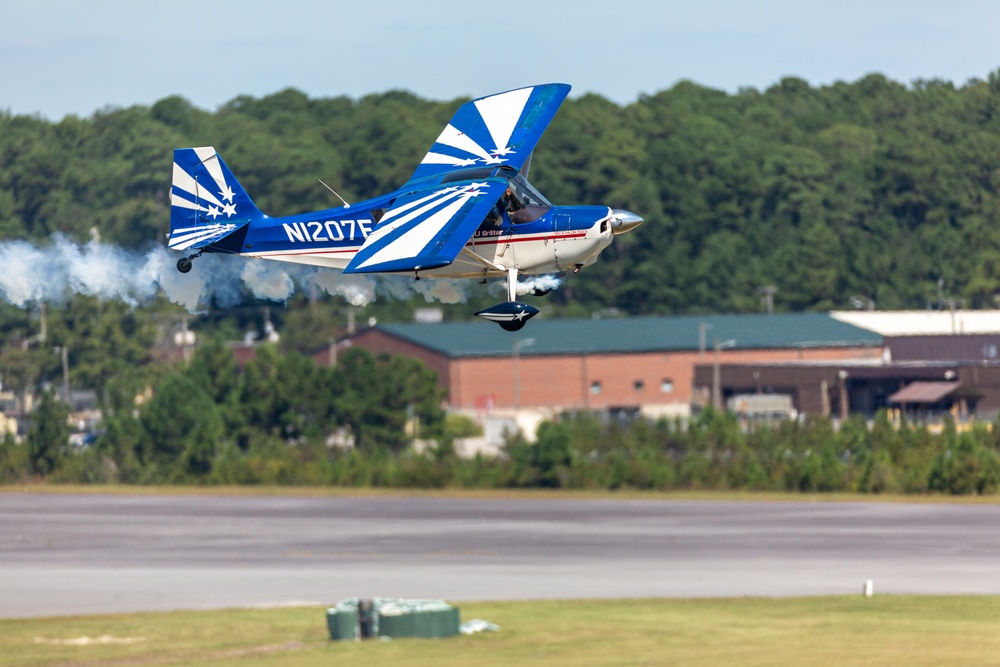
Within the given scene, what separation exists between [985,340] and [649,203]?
37860 mm

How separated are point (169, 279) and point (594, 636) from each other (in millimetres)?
26638

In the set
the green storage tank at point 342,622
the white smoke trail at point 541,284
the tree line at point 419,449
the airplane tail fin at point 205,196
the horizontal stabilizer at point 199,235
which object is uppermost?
the airplane tail fin at point 205,196

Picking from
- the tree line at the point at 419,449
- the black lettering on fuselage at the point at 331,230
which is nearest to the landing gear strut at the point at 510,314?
the black lettering on fuselage at the point at 331,230

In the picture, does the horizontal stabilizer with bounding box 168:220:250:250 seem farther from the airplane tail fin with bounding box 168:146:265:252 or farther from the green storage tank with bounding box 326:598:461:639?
the green storage tank with bounding box 326:598:461:639

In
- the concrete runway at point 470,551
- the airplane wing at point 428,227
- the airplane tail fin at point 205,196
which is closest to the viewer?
the airplane wing at point 428,227

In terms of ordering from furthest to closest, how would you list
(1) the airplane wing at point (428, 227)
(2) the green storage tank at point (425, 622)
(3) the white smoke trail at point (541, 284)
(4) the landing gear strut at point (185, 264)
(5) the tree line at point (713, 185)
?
(5) the tree line at point (713, 185), (2) the green storage tank at point (425, 622), (4) the landing gear strut at point (185, 264), (3) the white smoke trail at point (541, 284), (1) the airplane wing at point (428, 227)

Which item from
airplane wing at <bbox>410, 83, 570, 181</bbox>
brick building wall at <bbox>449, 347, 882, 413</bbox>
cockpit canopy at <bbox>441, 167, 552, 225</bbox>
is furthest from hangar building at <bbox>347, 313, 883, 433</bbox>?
cockpit canopy at <bbox>441, 167, 552, 225</bbox>

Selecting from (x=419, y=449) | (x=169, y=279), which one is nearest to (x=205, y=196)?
(x=169, y=279)

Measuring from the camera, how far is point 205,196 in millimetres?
23938

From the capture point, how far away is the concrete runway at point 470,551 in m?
57.4

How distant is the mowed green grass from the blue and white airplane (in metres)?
21.6

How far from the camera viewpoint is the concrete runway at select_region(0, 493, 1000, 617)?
188 feet

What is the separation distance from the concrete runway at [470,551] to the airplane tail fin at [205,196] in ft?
111

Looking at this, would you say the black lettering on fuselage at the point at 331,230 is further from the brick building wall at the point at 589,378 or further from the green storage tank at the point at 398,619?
the brick building wall at the point at 589,378
